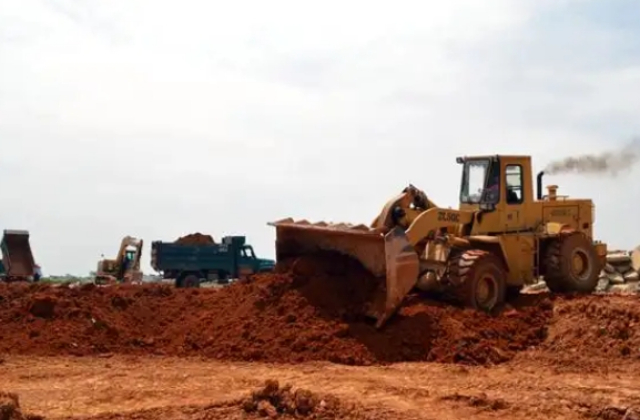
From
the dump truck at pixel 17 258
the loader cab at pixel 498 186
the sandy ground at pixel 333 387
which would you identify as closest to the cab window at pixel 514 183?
the loader cab at pixel 498 186

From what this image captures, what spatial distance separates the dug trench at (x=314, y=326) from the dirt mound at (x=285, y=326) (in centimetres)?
2

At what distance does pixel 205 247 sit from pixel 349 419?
954 inches

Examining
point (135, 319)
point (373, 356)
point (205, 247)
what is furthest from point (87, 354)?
point (205, 247)

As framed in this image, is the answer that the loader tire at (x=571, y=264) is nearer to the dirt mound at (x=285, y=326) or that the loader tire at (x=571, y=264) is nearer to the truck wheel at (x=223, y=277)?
the dirt mound at (x=285, y=326)

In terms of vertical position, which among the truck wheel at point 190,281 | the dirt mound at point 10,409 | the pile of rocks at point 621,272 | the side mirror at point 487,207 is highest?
the side mirror at point 487,207

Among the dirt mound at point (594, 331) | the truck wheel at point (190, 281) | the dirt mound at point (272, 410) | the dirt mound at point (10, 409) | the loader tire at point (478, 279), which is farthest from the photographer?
the truck wheel at point (190, 281)

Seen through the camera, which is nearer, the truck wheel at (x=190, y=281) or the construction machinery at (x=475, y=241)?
the construction machinery at (x=475, y=241)

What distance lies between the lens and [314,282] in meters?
13.6

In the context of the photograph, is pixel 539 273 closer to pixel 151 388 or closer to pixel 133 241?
pixel 151 388

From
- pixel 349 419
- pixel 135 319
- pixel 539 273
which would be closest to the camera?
pixel 349 419

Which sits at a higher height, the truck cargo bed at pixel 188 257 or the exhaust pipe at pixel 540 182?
the exhaust pipe at pixel 540 182

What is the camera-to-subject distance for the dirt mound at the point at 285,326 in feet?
40.2

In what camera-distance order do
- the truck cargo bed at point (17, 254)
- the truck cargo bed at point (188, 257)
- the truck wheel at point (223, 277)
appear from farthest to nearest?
the truck cargo bed at point (17, 254) < the truck wheel at point (223, 277) < the truck cargo bed at point (188, 257)

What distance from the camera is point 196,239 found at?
32969mm
